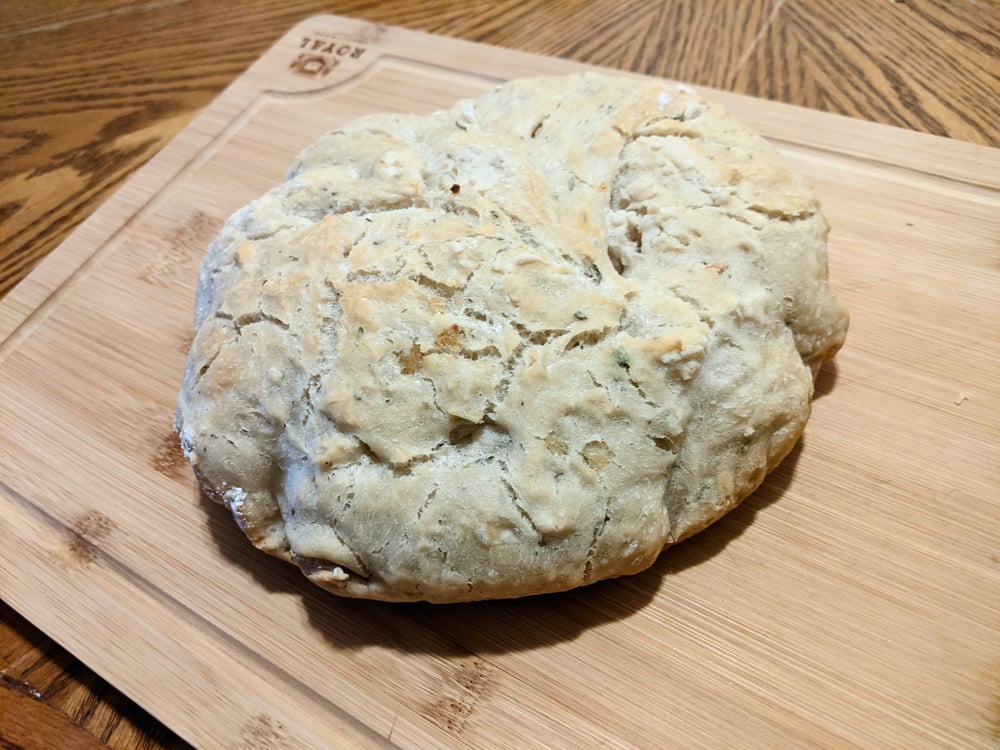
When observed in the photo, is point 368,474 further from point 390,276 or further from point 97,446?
point 97,446

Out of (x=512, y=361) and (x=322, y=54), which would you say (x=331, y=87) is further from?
(x=512, y=361)

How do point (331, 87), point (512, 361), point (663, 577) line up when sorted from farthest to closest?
point (331, 87)
point (663, 577)
point (512, 361)

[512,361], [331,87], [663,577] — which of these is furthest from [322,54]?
[663,577]

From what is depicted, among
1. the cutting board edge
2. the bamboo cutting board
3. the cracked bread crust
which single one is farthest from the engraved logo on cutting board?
the cracked bread crust

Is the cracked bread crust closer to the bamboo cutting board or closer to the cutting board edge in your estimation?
the bamboo cutting board

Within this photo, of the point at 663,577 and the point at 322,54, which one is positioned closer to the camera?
the point at 663,577

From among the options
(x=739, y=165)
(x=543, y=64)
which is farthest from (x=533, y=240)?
(x=543, y=64)
